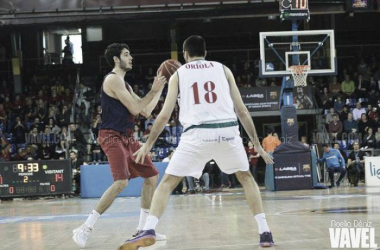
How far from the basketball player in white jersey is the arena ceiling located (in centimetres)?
2203

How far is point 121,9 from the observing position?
29.2 meters

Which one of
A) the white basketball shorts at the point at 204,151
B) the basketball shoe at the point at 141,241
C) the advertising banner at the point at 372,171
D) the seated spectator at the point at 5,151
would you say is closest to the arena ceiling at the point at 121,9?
the seated spectator at the point at 5,151

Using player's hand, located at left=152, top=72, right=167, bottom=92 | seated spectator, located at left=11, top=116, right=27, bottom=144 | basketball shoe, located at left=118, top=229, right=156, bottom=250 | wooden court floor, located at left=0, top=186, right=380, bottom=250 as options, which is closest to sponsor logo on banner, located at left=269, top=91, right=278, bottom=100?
seated spectator, located at left=11, top=116, right=27, bottom=144

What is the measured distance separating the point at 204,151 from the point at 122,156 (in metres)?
1.65

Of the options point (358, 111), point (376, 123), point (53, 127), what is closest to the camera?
point (376, 123)

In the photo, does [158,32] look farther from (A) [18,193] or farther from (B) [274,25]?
(A) [18,193]

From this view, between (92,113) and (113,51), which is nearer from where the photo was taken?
(113,51)

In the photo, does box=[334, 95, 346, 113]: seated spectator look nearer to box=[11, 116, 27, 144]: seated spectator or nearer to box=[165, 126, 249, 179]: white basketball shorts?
box=[11, 116, 27, 144]: seated spectator

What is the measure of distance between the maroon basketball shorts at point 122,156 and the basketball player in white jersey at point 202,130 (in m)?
1.20

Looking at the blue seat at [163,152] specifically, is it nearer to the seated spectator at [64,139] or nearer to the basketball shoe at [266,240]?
the seated spectator at [64,139]

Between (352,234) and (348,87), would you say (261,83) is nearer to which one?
(348,87)

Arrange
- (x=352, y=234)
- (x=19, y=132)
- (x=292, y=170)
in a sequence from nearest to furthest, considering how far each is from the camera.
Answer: (x=352, y=234) → (x=292, y=170) → (x=19, y=132)

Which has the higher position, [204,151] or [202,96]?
[202,96]

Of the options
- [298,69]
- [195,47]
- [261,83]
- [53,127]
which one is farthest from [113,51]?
[261,83]
